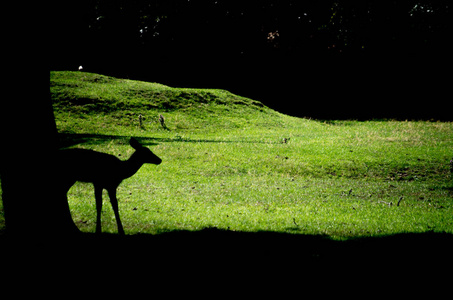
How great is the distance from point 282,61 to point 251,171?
31.6 meters

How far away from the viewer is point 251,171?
1472cm

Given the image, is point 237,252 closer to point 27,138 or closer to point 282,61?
point 27,138

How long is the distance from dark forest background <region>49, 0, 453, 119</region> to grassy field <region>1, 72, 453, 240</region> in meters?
12.0

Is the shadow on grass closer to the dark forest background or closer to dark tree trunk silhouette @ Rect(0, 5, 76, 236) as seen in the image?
dark tree trunk silhouette @ Rect(0, 5, 76, 236)

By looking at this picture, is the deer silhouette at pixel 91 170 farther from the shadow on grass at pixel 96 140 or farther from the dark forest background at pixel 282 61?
the dark forest background at pixel 282 61

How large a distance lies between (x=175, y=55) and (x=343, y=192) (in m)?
36.6

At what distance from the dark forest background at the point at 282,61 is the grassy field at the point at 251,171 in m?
12.0

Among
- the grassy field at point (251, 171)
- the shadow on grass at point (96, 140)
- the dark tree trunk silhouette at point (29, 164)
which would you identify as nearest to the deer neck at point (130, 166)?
the dark tree trunk silhouette at point (29, 164)

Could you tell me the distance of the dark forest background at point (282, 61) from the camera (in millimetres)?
37906

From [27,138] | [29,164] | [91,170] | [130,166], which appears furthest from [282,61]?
[29,164]

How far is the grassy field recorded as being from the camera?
28.5 ft

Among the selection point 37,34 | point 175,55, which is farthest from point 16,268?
point 175,55

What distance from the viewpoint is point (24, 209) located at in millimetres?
5578

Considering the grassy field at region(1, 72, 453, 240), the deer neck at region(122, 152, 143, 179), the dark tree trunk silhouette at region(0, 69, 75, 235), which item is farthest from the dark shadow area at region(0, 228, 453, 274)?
the deer neck at region(122, 152, 143, 179)
